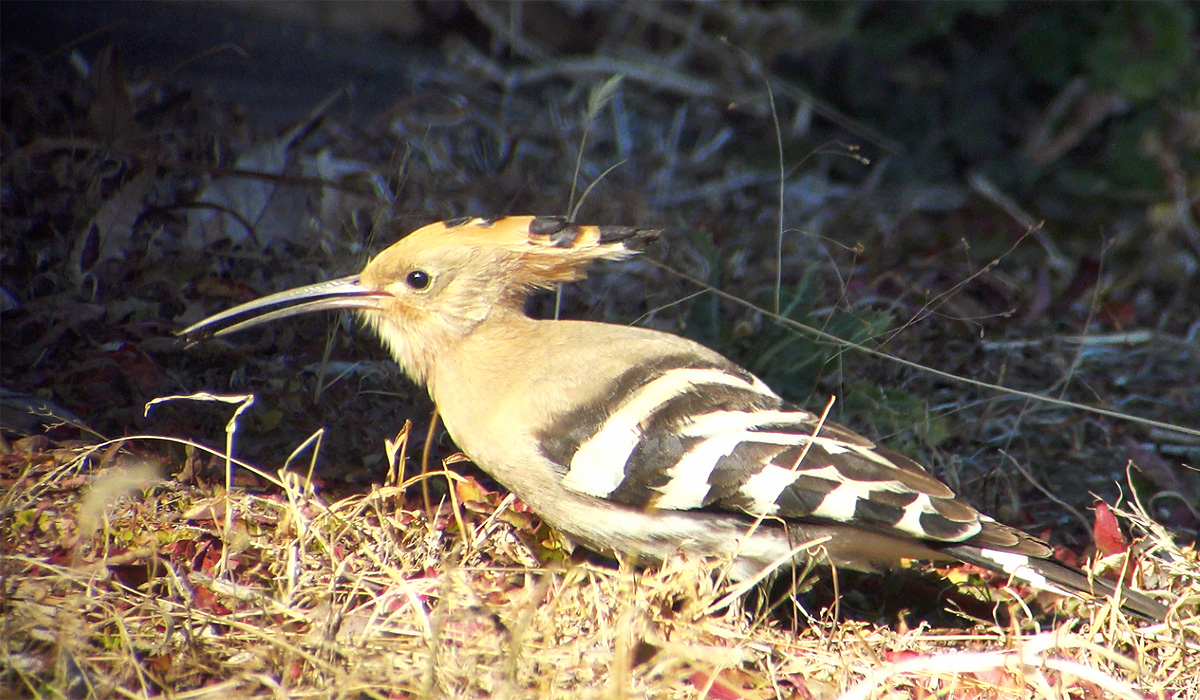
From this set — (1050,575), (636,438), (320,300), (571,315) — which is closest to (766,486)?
(636,438)

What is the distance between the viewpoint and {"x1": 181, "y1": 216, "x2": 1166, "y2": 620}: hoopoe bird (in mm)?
1943

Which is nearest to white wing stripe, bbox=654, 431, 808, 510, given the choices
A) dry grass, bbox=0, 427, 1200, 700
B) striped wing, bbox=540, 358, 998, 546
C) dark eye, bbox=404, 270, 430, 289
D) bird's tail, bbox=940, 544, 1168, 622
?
striped wing, bbox=540, 358, 998, 546

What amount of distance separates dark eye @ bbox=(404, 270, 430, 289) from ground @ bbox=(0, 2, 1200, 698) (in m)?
0.29

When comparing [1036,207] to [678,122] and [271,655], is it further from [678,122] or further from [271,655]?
[271,655]

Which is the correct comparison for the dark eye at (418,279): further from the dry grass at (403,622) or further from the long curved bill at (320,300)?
the dry grass at (403,622)

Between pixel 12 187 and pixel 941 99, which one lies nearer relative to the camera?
pixel 12 187

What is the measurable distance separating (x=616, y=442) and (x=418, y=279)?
1.81ft

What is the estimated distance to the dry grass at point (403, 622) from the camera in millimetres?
1636

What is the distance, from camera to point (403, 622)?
1822 millimetres

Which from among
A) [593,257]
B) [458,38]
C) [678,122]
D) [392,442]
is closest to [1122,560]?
[593,257]

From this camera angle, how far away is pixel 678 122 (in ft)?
14.1

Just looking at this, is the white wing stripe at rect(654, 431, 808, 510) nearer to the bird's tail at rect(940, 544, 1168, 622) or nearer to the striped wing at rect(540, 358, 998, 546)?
the striped wing at rect(540, 358, 998, 546)

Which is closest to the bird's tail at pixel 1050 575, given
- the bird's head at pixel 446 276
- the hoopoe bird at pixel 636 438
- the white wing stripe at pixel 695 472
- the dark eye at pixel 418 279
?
the hoopoe bird at pixel 636 438

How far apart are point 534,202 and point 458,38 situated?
Result: 2085 millimetres
